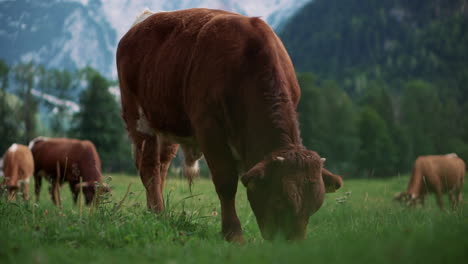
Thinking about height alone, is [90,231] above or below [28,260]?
below

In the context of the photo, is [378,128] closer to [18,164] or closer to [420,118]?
[420,118]

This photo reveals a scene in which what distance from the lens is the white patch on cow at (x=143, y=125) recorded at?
6363 millimetres

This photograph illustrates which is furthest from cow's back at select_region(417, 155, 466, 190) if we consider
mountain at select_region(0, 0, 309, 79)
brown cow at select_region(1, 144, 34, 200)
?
brown cow at select_region(1, 144, 34, 200)

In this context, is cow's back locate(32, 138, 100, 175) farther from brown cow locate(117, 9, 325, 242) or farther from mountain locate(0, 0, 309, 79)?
brown cow locate(117, 9, 325, 242)

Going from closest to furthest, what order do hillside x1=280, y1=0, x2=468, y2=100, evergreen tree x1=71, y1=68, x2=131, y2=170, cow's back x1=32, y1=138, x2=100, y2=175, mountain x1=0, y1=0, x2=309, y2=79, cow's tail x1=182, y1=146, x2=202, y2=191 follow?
1. cow's tail x1=182, y1=146, x2=202, y2=191
2. mountain x1=0, y1=0, x2=309, y2=79
3. cow's back x1=32, y1=138, x2=100, y2=175
4. evergreen tree x1=71, y1=68, x2=131, y2=170
5. hillside x1=280, y1=0, x2=468, y2=100

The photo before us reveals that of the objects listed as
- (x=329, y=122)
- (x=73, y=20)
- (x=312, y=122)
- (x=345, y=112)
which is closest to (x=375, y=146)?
(x=345, y=112)

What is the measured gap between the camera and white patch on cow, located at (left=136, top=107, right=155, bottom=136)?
636 cm

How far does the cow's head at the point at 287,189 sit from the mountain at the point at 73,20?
2301 mm

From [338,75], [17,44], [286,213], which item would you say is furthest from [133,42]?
[338,75]

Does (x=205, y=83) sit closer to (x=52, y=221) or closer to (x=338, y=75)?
(x=52, y=221)

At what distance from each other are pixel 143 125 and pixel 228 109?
2359 mm

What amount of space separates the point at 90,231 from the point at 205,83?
6.02 feet

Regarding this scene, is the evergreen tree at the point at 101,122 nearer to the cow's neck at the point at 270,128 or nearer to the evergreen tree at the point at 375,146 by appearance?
the evergreen tree at the point at 375,146

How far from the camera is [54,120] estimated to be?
49469 mm
